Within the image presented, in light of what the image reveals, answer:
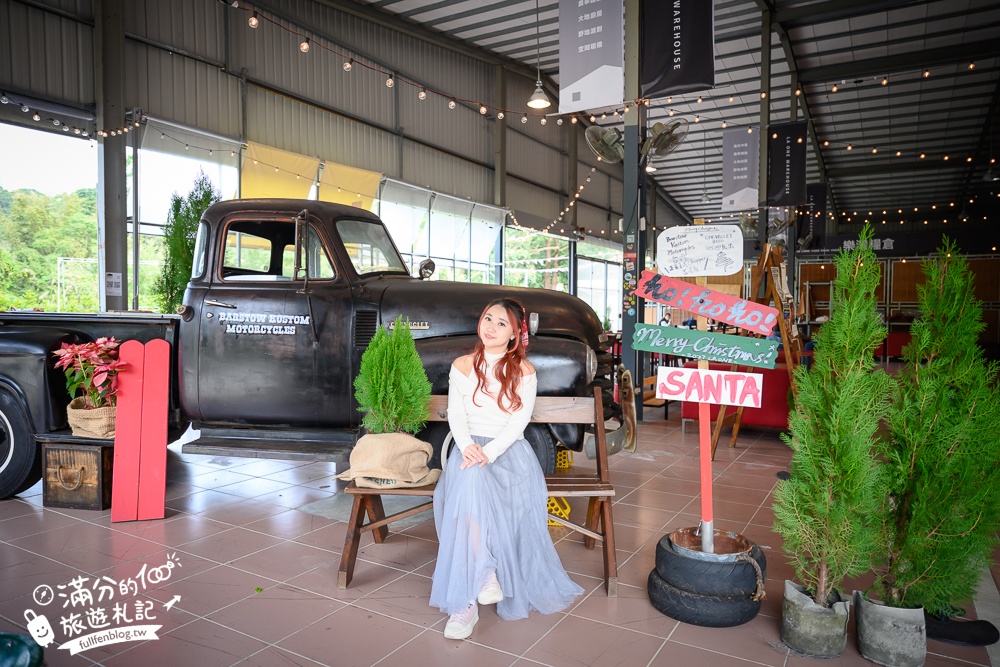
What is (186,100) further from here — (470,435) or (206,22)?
(470,435)

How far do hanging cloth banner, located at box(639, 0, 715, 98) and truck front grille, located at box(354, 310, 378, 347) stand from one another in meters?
4.17

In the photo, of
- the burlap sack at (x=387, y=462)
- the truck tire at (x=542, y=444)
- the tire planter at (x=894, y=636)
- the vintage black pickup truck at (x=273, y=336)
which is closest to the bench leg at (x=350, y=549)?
the burlap sack at (x=387, y=462)

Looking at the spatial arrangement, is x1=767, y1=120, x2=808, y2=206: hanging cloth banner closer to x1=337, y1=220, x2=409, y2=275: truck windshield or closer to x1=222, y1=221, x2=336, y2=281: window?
x1=337, y1=220, x2=409, y2=275: truck windshield

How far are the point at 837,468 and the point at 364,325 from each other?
2783mm

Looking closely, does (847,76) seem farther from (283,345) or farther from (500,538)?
(500,538)

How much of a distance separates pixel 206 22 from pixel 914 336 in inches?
406

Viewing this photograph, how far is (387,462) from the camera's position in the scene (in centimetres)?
301

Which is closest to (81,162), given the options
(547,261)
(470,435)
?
(470,435)

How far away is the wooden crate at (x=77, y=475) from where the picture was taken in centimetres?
409

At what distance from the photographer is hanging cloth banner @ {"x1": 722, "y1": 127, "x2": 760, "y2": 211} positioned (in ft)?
39.6

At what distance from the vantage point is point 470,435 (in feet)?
9.53

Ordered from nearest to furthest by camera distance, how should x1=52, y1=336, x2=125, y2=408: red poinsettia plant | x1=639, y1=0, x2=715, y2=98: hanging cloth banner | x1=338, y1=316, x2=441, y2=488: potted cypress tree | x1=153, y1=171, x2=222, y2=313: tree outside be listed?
x1=338, y1=316, x2=441, y2=488: potted cypress tree, x1=52, y1=336, x2=125, y2=408: red poinsettia plant, x1=639, y1=0, x2=715, y2=98: hanging cloth banner, x1=153, y1=171, x2=222, y2=313: tree outside

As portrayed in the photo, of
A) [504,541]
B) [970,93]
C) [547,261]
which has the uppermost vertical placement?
[970,93]

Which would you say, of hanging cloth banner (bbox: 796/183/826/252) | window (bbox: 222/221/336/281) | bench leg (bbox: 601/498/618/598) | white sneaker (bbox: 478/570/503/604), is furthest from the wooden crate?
hanging cloth banner (bbox: 796/183/826/252)
